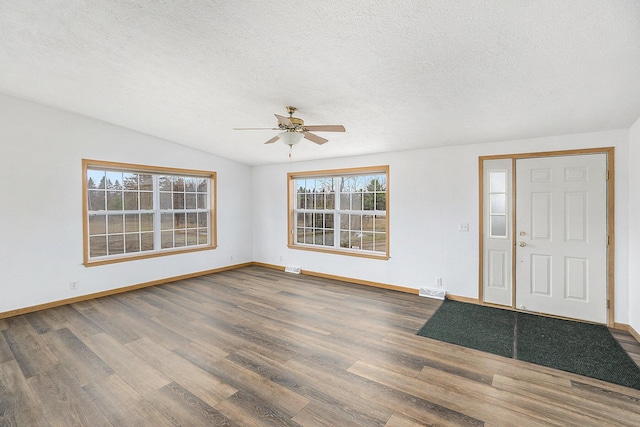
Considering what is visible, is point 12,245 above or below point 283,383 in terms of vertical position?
above

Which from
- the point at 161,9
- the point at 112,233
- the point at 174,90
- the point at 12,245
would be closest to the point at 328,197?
the point at 174,90

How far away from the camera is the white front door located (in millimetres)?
3514

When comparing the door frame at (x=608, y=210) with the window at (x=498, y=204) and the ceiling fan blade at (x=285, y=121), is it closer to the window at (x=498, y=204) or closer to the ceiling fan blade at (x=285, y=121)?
the window at (x=498, y=204)

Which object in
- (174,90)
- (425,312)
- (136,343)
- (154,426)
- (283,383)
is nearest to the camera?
(154,426)

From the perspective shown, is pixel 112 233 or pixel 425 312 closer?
pixel 425 312

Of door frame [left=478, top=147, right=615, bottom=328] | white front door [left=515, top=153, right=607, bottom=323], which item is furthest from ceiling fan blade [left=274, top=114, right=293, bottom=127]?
white front door [left=515, top=153, right=607, bottom=323]

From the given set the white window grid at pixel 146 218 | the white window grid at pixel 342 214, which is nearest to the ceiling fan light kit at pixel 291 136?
the white window grid at pixel 342 214

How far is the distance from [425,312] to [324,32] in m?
3.44

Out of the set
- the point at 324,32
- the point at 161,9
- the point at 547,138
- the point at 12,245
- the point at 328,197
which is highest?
the point at 161,9

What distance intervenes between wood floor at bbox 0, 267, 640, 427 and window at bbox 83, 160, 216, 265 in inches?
50.7

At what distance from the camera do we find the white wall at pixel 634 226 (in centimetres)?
311

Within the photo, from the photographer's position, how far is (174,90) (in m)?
3.36

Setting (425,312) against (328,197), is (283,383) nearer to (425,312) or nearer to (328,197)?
(425,312)

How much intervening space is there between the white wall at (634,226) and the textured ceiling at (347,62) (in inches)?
10.1
